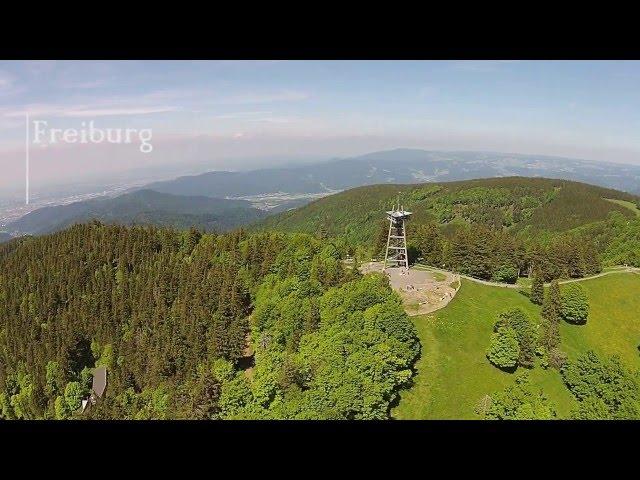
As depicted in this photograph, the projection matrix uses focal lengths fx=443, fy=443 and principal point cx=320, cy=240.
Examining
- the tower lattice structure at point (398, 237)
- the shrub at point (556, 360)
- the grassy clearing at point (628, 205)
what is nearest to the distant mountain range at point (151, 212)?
the tower lattice structure at point (398, 237)

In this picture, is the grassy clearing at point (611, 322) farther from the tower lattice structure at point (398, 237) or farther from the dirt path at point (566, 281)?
the tower lattice structure at point (398, 237)

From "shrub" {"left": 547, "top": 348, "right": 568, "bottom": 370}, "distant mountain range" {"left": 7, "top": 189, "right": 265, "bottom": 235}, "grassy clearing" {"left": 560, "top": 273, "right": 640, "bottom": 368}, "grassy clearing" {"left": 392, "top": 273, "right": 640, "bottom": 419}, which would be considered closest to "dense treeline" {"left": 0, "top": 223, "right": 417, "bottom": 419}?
"grassy clearing" {"left": 392, "top": 273, "right": 640, "bottom": 419}

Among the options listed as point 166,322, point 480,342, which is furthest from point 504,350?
point 166,322

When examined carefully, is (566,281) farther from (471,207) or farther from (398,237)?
(471,207)

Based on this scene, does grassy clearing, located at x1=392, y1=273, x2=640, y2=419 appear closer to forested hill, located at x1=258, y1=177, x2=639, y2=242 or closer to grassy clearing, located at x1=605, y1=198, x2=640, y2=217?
forested hill, located at x1=258, y1=177, x2=639, y2=242
